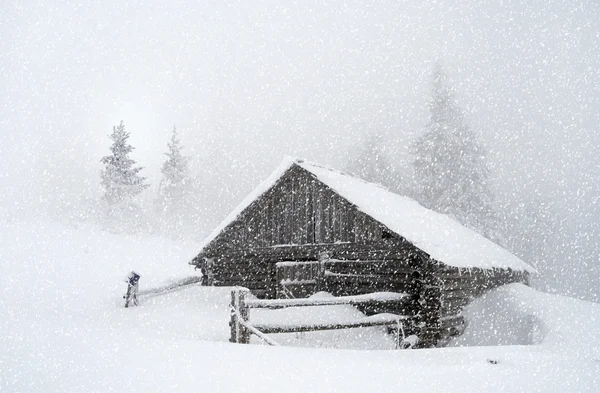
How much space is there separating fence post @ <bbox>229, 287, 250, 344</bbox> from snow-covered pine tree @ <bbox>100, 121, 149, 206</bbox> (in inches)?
1082

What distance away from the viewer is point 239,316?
7.46 metres

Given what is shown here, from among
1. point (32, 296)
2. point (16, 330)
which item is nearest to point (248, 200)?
point (32, 296)

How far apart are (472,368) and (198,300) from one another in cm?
1036

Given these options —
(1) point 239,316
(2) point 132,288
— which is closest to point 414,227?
(1) point 239,316

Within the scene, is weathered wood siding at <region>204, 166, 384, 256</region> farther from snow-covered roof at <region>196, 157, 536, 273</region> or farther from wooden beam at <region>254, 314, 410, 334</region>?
wooden beam at <region>254, 314, 410, 334</region>

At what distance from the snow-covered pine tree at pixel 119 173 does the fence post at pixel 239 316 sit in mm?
27474

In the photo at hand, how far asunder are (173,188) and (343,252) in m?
32.2

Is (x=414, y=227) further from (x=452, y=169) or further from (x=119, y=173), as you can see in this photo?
(x=119, y=173)

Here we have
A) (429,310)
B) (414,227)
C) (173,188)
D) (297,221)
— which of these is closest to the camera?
(429,310)

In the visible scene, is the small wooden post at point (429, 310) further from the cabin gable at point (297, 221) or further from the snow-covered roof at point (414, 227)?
the cabin gable at point (297, 221)

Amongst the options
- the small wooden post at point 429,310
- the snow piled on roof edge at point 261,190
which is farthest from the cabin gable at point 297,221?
the small wooden post at point 429,310

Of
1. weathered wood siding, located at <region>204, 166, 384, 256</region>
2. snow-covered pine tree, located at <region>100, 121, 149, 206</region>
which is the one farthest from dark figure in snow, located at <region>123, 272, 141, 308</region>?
snow-covered pine tree, located at <region>100, 121, 149, 206</region>

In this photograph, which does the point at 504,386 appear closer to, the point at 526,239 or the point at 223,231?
the point at 223,231

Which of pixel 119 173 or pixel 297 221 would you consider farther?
pixel 119 173
